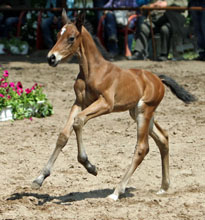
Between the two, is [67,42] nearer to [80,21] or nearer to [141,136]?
[80,21]

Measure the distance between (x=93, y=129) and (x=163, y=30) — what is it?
6432mm

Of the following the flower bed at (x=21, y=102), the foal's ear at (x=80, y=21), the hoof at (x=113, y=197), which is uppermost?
the foal's ear at (x=80, y=21)

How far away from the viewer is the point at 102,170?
21.2ft

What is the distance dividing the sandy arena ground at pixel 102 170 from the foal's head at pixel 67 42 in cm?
136

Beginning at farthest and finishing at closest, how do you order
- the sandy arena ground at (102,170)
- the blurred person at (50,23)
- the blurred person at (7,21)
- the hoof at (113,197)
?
the blurred person at (7,21) → the blurred person at (50,23) → the hoof at (113,197) → the sandy arena ground at (102,170)

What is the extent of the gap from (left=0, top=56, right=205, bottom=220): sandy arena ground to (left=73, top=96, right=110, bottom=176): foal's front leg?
0.43 meters

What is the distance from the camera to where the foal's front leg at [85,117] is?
16.9 ft

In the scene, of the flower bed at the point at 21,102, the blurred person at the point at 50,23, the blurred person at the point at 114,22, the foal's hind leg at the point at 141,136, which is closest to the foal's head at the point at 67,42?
the foal's hind leg at the point at 141,136

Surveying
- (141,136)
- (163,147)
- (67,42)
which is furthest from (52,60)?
(163,147)

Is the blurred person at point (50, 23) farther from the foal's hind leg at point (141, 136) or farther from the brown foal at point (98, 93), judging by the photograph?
the foal's hind leg at point (141, 136)

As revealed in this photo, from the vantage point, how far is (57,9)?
14.2 metres

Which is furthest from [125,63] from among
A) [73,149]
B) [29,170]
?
[29,170]

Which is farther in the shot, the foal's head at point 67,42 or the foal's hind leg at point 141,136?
the foal's hind leg at point 141,136

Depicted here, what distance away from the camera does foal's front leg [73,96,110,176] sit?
5.14 m
